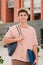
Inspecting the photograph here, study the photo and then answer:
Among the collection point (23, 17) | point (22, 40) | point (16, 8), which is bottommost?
point (22, 40)

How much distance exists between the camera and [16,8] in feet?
149

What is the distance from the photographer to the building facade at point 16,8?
4219cm

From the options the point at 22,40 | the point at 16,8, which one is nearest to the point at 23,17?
the point at 22,40

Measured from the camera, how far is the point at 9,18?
47969 mm

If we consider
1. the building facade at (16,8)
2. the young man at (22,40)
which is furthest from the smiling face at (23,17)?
the building facade at (16,8)

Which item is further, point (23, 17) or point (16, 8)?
point (16, 8)

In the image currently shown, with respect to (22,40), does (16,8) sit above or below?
above

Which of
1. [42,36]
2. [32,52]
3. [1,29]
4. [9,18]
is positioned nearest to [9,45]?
[32,52]

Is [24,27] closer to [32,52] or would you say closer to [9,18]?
[32,52]

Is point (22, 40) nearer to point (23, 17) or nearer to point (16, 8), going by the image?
point (23, 17)

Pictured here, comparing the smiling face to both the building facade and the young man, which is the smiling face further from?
the building facade

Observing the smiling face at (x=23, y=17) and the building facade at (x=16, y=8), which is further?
the building facade at (x=16, y=8)

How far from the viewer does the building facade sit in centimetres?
4219

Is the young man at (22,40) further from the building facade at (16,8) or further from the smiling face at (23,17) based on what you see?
the building facade at (16,8)
